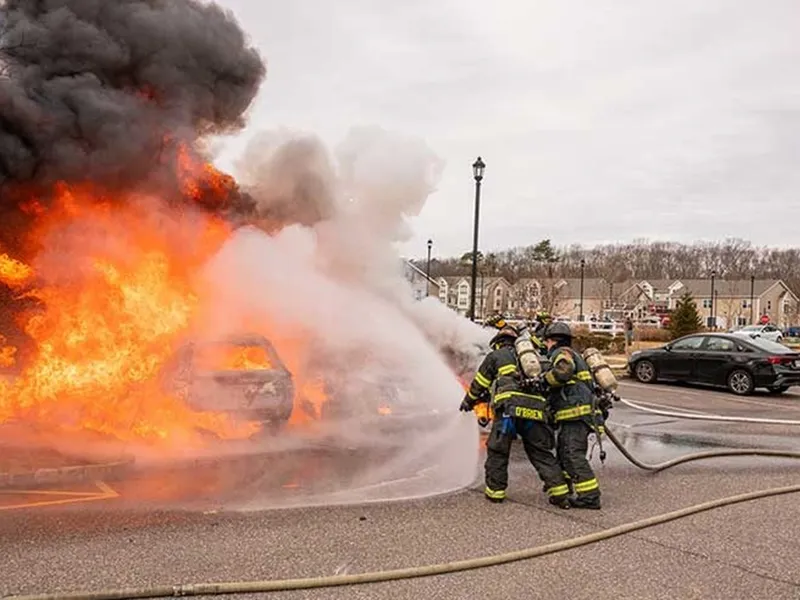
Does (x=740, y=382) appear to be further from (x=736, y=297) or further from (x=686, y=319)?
(x=736, y=297)

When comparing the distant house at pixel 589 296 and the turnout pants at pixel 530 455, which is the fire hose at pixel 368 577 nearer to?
the turnout pants at pixel 530 455

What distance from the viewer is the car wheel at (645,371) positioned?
16.8 m

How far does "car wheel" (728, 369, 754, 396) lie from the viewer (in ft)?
49.1

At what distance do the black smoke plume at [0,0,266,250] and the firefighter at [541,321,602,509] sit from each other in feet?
22.3

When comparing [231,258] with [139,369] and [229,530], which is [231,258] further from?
[229,530]

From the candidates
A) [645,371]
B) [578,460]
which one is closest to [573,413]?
[578,460]

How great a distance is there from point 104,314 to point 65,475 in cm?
348

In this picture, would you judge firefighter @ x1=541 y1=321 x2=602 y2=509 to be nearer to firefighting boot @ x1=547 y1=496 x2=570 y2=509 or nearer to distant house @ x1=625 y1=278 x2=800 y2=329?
firefighting boot @ x1=547 y1=496 x2=570 y2=509

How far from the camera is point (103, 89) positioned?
990 cm

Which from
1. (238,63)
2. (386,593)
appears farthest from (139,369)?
(386,593)

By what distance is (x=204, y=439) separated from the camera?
8109 mm

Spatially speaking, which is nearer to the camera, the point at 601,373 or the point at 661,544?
the point at 661,544

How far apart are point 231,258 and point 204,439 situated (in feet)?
9.81

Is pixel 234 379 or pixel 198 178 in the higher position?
pixel 198 178
